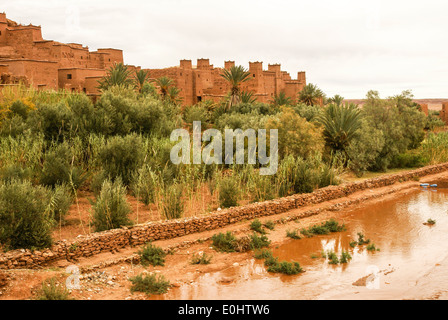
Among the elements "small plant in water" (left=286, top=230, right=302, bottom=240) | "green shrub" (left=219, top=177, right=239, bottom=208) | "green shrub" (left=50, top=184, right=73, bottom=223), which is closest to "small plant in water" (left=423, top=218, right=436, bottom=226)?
"small plant in water" (left=286, top=230, right=302, bottom=240)

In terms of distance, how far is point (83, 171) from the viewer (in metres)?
14.5

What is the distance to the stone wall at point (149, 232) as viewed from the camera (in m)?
8.35

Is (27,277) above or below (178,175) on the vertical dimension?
below

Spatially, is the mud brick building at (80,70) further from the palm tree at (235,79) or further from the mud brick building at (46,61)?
the palm tree at (235,79)

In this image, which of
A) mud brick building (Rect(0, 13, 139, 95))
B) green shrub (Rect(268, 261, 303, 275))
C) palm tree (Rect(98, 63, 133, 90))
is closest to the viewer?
green shrub (Rect(268, 261, 303, 275))

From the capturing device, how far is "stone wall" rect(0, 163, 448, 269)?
8.35 meters

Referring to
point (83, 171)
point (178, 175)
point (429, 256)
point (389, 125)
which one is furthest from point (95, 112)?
point (389, 125)

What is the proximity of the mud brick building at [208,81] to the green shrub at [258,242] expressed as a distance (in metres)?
25.1

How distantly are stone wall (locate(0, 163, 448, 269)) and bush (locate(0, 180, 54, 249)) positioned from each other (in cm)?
32

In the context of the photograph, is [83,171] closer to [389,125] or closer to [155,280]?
[155,280]

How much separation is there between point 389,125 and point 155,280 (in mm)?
19993

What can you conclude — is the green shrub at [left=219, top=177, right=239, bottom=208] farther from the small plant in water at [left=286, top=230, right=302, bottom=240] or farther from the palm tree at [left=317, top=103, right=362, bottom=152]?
the palm tree at [left=317, top=103, right=362, bottom=152]

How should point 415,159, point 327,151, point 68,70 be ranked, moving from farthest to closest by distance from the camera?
point 68,70 → point 415,159 → point 327,151

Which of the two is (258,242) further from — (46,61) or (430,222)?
(46,61)
